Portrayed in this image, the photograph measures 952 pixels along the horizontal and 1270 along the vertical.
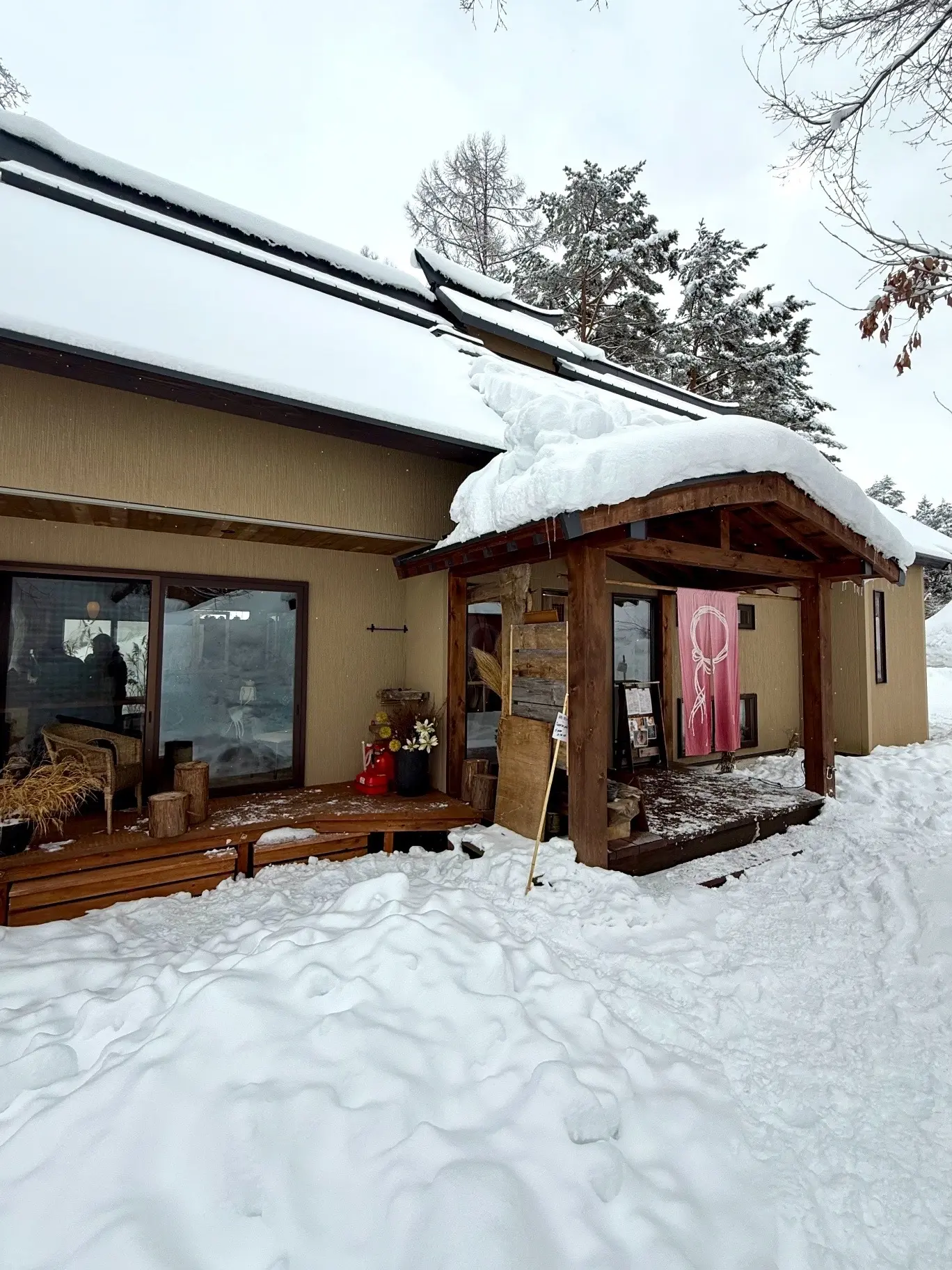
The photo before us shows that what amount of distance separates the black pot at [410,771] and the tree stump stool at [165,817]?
1.72m

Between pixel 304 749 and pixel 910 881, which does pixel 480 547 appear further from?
pixel 910 881

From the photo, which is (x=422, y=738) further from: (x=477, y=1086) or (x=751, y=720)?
(x=751, y=720)

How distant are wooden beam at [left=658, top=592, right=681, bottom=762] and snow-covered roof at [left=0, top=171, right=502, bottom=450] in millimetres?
3272

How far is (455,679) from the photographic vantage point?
5.21 meters

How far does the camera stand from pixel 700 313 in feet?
45.2

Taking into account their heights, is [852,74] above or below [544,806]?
above

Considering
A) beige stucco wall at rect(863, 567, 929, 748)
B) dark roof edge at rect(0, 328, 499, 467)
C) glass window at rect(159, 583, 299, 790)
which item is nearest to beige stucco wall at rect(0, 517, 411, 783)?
glass window at rect(159, 583, 299, 790)

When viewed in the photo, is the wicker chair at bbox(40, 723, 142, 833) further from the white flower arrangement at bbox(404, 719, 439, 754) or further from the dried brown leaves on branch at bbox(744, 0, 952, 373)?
the dried brown leaves on branch at bbox(744, 0, 952, 373)

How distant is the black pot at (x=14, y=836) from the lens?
3568 millimetres

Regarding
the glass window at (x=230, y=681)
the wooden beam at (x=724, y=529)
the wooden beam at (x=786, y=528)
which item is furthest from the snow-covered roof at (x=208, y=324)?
the wooden beam at (x=786, y=528)

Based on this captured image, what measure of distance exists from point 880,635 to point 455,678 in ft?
21.8

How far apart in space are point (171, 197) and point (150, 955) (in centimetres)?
775

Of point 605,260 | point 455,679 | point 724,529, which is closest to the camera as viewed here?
point 724,529

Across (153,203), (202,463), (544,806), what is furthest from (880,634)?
(153,203)
